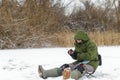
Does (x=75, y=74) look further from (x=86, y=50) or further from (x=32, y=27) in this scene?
(x=32, y=27)

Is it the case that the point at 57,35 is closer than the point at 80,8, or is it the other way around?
the point at 57,35

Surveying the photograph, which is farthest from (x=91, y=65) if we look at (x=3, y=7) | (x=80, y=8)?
(x=80, y=8)

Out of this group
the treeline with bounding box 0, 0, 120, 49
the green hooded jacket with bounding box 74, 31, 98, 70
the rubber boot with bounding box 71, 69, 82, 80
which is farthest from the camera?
the treeline with bounding box 0, 0, 120, 49

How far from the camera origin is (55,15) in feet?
52.3

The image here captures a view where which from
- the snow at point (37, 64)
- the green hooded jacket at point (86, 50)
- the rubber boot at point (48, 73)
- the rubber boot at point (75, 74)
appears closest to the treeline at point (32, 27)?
the snow at point (37, 64)

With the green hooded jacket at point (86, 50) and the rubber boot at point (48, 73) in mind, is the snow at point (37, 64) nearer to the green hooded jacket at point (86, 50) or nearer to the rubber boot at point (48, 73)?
the rubber boot at point (48, 73)

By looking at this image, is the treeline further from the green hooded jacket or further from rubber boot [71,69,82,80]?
rubber boot [71,69,82,80]

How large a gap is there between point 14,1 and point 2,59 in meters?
5.08

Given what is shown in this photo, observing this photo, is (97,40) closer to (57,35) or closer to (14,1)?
(57,35)

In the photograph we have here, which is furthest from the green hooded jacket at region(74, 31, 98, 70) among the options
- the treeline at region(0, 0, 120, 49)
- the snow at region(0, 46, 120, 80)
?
the treeline at region(0, 0, 120, 49)

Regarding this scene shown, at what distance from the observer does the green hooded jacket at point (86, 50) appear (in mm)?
7450

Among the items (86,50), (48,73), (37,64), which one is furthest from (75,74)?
(37,64)

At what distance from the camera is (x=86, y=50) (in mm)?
7590

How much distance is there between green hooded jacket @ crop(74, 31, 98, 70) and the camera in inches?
293
